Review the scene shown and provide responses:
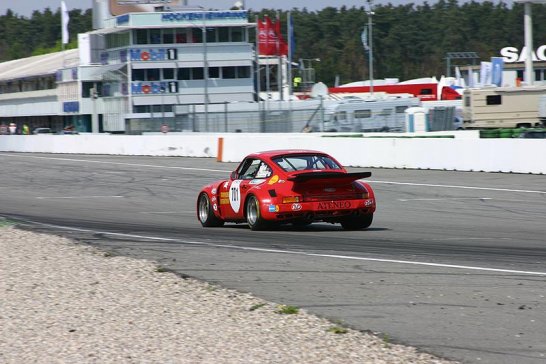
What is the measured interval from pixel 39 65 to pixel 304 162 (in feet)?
356

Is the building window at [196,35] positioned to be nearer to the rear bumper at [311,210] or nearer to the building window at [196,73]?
the building window at [196,73]

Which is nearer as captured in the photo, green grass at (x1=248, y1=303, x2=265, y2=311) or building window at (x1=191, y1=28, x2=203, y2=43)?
green grass at (x1=248, y1=303, x2=265, y2=311)

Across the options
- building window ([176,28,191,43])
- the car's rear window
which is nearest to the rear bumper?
the car's rear window

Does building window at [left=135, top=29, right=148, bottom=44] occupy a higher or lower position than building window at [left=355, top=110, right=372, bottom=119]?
higher

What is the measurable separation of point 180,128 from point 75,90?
4273cm

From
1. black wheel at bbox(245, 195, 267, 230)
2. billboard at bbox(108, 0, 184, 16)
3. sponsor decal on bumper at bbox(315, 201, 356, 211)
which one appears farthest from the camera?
billboard at bbox(108, 0, 184, 16)

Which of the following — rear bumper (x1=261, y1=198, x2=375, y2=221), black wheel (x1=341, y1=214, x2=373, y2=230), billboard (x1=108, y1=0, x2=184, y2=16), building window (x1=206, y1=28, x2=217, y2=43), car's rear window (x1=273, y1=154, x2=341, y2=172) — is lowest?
black wheel (x1=341, y1=214, x2=373, y2=230)

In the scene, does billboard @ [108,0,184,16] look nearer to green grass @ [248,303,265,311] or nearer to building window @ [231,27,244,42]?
A: building window @ [231,27,244,42]

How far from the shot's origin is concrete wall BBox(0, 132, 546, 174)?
95.8 ft

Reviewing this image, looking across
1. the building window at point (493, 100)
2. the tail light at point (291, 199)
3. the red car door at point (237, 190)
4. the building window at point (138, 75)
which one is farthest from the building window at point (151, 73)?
the tail light at point (291, 199)

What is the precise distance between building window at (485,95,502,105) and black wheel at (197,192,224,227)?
3785 cm

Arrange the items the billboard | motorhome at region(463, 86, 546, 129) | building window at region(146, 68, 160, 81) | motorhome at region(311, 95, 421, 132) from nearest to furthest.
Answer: motorhome at region(311, 95, 421, 132) < motorhome at region(463, 86, 546, 129) < building window at region(146, 68, 160, 81) < the billboard

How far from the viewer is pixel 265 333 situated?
23.4 feet

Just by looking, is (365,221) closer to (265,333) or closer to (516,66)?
(265,333)
